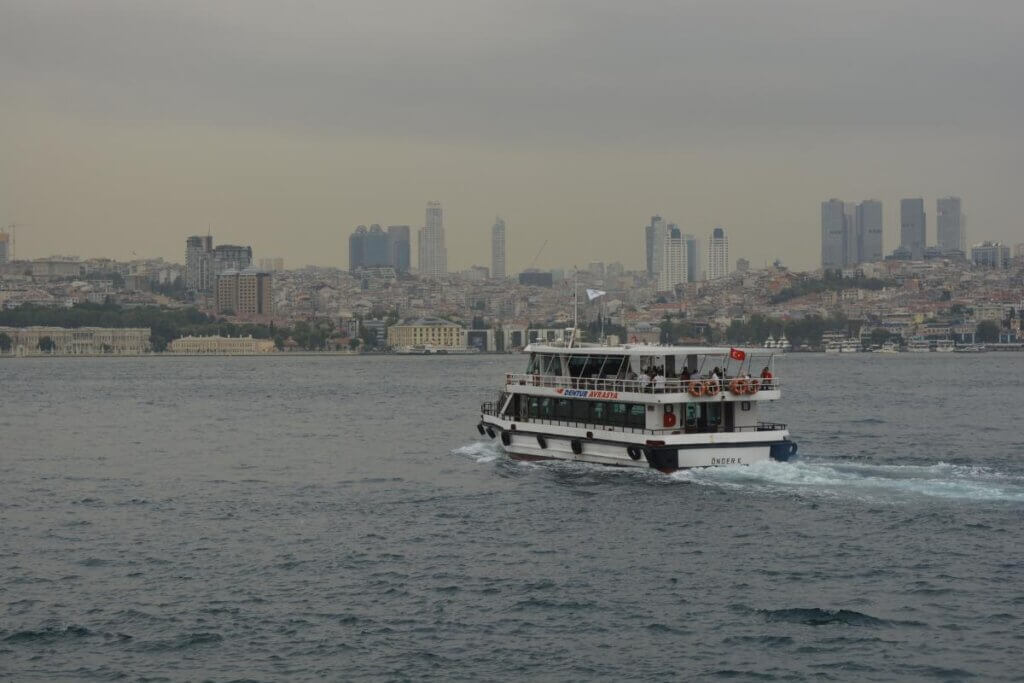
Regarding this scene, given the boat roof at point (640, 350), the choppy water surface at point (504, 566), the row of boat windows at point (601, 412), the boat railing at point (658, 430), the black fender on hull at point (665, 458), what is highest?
the boat roof at point (640, 350)

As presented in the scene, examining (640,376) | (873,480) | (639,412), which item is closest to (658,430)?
(639,412)

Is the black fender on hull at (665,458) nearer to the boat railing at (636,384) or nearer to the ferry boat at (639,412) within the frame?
the ferry boat at (639,412)

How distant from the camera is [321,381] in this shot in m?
116

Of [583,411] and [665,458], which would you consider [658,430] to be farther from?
[583,411]

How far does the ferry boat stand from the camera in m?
34.9

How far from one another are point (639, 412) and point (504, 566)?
11.2m

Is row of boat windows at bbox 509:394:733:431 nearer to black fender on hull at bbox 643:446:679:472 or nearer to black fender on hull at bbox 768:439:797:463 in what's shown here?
black fender on hull at bbox 643:446:679:472

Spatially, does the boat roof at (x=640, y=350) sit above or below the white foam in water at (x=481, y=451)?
above

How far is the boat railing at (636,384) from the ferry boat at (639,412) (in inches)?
1.1

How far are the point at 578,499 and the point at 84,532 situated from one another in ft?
35.5

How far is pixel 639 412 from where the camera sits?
119ft

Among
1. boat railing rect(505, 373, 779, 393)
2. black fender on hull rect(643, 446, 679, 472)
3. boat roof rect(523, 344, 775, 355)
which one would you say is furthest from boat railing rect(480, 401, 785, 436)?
boat roof rect(523, 344, 775, 355)

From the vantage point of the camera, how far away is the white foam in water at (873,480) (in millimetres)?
32156

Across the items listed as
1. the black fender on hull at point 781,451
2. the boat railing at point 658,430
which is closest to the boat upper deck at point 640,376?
the boat railing at point 658,430
